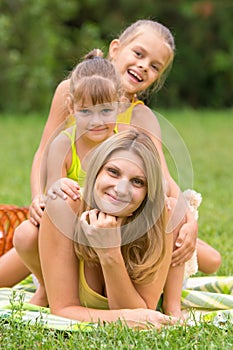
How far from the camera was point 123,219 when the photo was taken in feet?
9.80

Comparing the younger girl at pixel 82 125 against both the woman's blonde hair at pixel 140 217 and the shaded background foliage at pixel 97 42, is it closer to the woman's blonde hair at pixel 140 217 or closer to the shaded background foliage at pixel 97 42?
the woman's blonde hair at pixel 140 217

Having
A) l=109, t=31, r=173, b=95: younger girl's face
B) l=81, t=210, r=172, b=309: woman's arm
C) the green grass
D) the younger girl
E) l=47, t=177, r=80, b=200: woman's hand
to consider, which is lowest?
the green grass

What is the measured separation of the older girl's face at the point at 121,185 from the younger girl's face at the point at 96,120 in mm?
315

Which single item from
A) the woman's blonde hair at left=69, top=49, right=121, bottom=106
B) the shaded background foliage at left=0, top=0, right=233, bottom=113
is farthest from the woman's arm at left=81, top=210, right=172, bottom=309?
the shaded background foliage at left=0, top=0, right=233, bottom=113

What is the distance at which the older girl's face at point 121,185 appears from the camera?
114 inches

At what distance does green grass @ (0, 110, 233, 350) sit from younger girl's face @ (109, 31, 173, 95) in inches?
16.8

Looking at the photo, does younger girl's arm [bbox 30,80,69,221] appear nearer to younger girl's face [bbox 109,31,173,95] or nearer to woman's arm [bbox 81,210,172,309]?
younger girl's face [bbox 109,31,173,95]

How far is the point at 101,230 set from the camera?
2.87 metres

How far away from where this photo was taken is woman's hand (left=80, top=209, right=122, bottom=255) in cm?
286

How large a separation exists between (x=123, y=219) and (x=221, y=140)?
7971 millimetres

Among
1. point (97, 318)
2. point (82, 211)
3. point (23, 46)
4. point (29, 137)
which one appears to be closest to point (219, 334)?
point (97, 318)

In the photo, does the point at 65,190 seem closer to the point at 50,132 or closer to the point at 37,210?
the point at 37,210

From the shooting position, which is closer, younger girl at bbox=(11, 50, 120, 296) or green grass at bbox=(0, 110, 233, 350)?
green grass at bbox=(0, 110, 233, 350)

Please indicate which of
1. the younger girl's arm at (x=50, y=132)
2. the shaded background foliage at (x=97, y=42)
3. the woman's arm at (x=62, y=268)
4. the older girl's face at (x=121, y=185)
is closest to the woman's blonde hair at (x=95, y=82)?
the younger girl's arm at (x=50, y=132)
